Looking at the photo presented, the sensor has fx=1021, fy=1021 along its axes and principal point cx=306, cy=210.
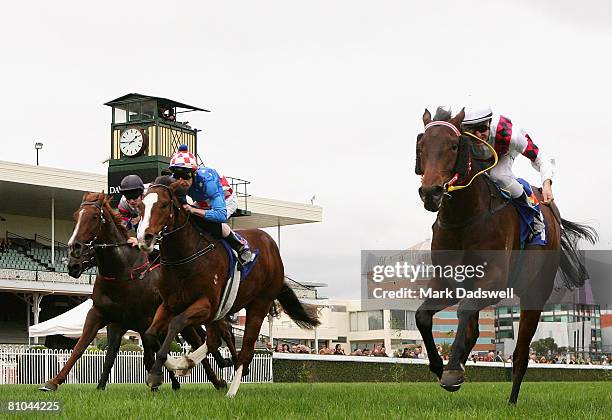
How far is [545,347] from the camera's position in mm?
50188

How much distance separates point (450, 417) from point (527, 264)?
253 cm

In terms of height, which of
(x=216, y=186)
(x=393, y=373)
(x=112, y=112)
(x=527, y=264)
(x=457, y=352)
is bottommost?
(x=393, y=373)

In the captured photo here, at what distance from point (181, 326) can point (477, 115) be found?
3.06 meters

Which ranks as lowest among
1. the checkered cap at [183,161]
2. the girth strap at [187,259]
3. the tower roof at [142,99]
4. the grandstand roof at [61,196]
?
the girth strap at [187,259]

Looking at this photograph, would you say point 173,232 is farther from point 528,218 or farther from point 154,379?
point 528,218

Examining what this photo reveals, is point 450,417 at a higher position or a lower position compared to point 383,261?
lower

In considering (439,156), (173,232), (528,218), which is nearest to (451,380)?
(439,156)

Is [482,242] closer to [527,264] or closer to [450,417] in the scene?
[527,264]

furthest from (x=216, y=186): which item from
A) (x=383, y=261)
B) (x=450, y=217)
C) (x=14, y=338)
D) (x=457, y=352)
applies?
(x=14, y=338)

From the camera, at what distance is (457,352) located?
286 inches

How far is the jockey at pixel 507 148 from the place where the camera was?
805 centimetres

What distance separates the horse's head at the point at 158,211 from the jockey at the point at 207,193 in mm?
202

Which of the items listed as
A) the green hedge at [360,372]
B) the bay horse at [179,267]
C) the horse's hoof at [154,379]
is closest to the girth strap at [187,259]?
the bay horse at [179,267]

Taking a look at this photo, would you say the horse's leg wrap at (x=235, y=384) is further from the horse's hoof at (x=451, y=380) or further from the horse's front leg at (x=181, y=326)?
the horse's hoof at (x=451, y=380)
